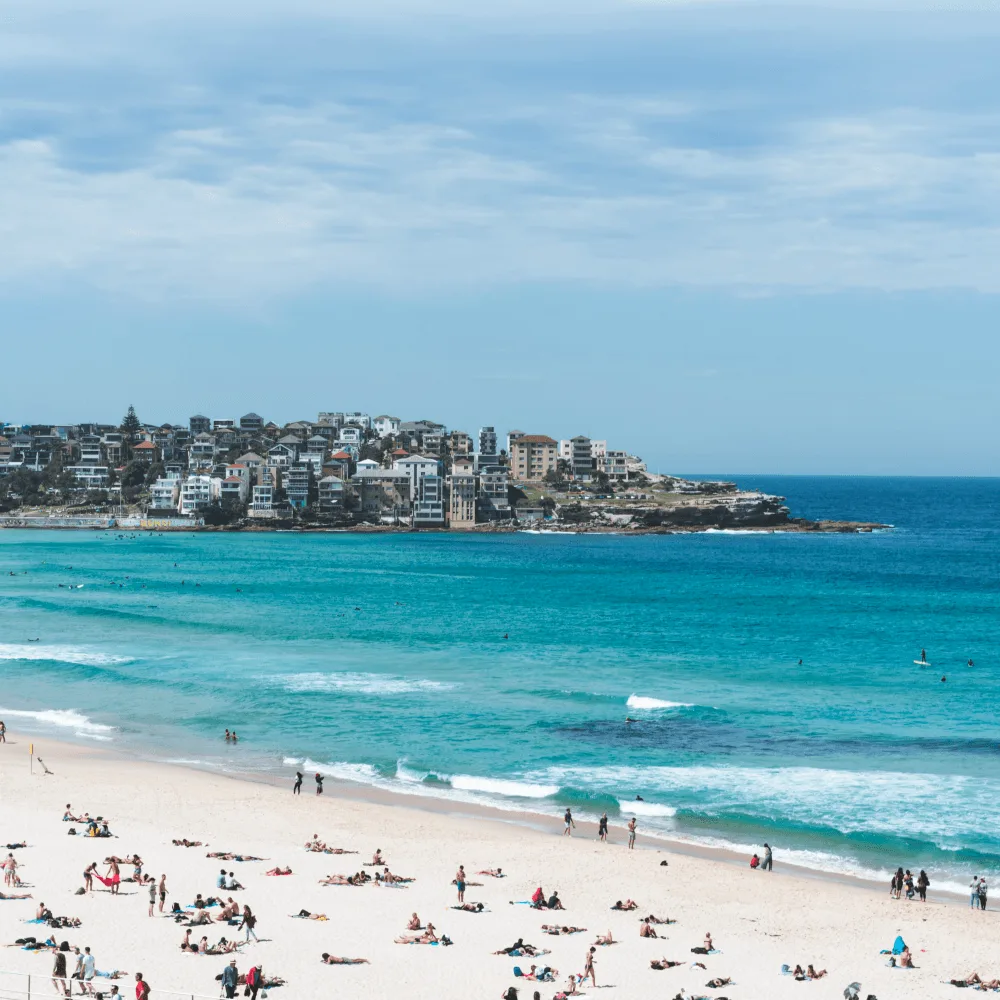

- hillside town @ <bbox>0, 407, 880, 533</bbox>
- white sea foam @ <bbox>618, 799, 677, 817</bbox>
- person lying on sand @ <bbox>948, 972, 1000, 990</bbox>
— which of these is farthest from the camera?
hillside town @ <bbox>0, 407, 880, 533</bbox>

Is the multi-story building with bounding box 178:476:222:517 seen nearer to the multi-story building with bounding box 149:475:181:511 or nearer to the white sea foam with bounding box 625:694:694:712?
the multi-story building with bounding box 149:475:181:511

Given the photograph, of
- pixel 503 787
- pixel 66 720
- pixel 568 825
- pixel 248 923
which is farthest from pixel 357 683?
pixel 248 923

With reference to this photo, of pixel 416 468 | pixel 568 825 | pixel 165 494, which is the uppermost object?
pixel 416 468

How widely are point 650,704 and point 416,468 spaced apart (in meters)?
113

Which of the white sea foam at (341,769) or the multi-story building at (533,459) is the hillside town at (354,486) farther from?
the white sea foam at (341,769)

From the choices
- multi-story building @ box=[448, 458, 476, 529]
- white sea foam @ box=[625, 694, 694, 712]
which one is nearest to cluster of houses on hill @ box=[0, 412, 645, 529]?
multi-story building @ box=[448, 458, 476, 529]

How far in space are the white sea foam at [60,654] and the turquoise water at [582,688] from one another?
251 mm

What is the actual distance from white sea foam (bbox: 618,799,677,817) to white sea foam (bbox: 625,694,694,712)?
1004 centimetres

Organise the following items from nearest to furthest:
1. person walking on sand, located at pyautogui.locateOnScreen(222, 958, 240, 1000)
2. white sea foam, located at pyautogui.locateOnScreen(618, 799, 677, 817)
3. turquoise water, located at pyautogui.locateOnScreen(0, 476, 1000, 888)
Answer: person walking on sand, located at pyautogui.locateOnScreen(222, 958, 240, 1000), white sea foam, located at pyautogui.locateOnScreen(618, 799, 677, 817), turquoise water, located at pyautogui.locateOnScreen(0, 476, 1000, 888)

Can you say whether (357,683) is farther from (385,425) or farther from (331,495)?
(385,425)

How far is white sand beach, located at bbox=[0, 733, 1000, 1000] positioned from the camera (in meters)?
18.3

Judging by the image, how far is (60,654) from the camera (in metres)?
50.5

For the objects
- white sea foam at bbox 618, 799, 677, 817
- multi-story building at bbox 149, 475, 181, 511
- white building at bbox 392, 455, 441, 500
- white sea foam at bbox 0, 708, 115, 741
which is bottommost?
white sea foam at bbox 0, 708, 115, 741

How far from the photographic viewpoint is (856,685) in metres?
44.3
